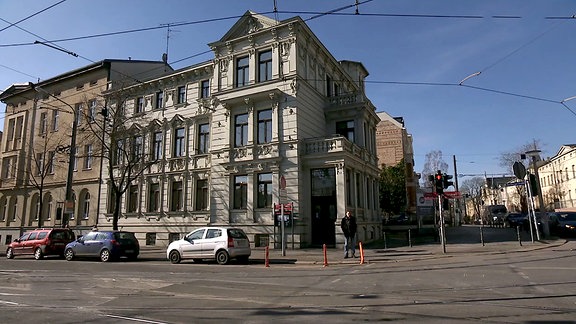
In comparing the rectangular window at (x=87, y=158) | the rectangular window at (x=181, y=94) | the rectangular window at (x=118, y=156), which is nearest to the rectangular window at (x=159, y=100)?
the rectangular window at (x=181, y=94)

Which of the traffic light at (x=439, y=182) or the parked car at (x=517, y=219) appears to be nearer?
the traffic light at (x=439, y=182)

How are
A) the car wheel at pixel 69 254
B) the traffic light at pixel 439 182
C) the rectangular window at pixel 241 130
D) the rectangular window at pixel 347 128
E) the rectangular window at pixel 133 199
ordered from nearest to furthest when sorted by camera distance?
the traffic light at pixel 439 182 → the car wheel at pixel 69 254 → the rectangular window at pixel 241 130 → the rectangular window at pixel 347 128 → the rectangular window at pixel 133 199

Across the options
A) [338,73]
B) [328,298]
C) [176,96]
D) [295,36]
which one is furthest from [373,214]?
[328,298]

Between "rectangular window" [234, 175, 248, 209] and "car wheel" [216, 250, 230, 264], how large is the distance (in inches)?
290

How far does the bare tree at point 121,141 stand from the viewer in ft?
86.0

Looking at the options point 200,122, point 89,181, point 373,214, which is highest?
point 200,122

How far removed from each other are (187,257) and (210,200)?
816 cm

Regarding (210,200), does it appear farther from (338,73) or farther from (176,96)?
(338,73)

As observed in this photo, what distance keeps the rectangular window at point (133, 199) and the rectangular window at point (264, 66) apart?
1390 centimetres

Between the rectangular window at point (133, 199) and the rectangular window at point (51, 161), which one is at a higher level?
the rectangular window at point (51, 161)

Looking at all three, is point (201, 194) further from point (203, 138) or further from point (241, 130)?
point (241, 130)

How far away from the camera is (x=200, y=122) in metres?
27.9

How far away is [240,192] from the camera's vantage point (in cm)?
2447

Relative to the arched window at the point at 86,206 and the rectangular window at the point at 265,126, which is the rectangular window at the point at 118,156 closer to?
the arched window at the point at 86,206
